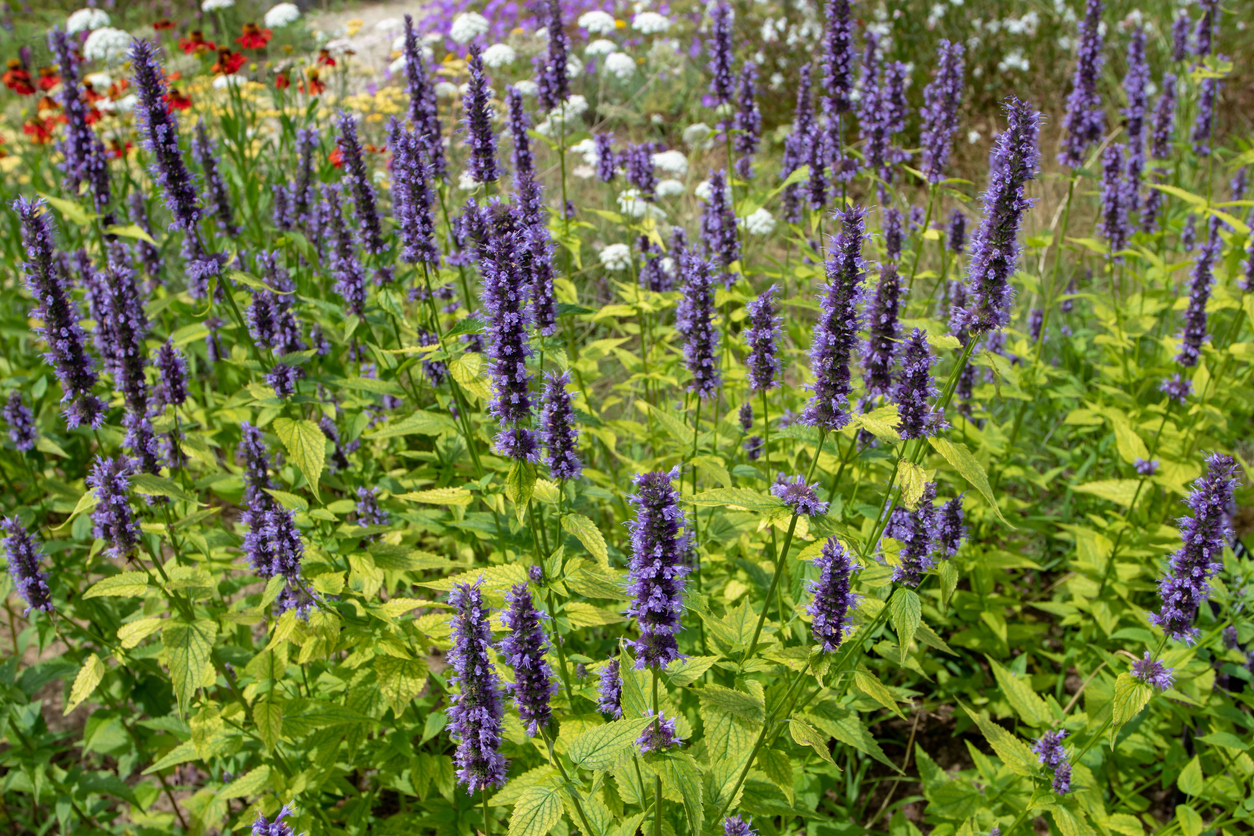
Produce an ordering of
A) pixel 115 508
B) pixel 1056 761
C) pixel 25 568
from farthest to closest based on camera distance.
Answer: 1. pixel 25 568
2. pixel 115 508
3. pixel 1056 761

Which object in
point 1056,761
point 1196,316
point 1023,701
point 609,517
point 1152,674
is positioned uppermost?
point 1196,316

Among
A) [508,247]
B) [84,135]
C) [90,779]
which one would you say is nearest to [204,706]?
[90,779]

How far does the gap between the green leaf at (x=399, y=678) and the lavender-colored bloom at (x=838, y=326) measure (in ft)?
5.00

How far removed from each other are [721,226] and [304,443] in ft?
7.52

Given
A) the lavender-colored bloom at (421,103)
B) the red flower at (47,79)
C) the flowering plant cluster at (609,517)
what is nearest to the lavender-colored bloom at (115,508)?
the flowering plant cluster at (609,517)

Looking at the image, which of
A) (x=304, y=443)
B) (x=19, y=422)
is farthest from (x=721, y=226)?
(x=19, y=422)

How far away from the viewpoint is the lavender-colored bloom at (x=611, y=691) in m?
2.47

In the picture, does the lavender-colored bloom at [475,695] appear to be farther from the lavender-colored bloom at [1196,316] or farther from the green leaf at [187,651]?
the lavender-colored bloom at [1196,316]

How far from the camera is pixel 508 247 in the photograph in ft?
8.21

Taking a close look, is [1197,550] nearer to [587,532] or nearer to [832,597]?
[832,597]

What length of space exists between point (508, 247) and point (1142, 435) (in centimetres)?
381

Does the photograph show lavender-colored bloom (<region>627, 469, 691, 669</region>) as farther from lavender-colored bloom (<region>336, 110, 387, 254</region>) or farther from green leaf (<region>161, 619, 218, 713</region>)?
lavender-colored bloom (<region>336, 110, 387, 254</region>)

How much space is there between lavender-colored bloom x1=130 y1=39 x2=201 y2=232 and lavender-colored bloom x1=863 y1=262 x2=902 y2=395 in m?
2.73

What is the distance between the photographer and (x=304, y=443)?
121 inches
